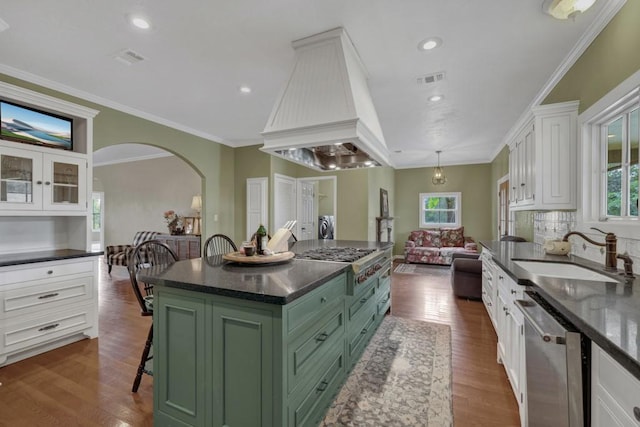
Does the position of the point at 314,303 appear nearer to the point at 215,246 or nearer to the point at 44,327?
the point at 215,246

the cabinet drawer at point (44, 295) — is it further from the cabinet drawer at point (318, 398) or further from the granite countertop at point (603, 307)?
the granite countertop at point (603, 307)

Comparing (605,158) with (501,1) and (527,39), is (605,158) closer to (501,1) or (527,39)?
(527,39)

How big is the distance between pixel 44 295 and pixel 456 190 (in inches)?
332

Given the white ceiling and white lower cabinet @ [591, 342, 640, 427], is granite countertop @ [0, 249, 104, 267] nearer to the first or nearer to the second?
the white ceiling

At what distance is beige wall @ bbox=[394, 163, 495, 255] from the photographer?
7.70 m

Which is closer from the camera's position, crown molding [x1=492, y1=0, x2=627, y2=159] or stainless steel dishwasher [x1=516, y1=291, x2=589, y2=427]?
stainless steel dishwasher [x1=516, y1=291, x2=589, y2=427]

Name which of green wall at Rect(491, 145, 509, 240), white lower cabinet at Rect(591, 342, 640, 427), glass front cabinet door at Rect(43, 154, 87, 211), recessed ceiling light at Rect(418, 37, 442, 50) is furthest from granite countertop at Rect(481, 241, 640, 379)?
green wall at Rect(491, 145, 509, 240)

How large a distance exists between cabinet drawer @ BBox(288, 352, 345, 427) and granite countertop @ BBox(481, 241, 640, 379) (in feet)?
4.15

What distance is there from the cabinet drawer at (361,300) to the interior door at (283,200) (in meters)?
3.08

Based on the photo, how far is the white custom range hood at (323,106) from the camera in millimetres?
2086

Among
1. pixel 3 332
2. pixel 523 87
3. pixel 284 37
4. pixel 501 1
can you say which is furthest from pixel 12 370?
pixel 523 87

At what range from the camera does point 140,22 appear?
2.14 metres

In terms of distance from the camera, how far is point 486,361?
8.36 feet

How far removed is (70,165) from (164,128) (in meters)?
1.55
